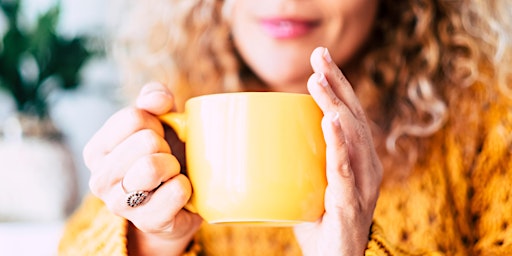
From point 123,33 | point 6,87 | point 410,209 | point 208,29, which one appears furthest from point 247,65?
point 6,87

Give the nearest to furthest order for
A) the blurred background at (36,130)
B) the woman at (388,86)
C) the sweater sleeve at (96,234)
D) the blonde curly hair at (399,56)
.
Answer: the sweater sleeve at (96,234) → the woman at (388,86) → the blonde curly hair at (399,56) → the blurred background at (36,130)

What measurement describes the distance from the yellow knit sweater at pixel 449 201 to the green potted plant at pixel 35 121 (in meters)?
0.32

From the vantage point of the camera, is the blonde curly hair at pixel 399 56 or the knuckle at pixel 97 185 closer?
the knuckle at pixel 97 185

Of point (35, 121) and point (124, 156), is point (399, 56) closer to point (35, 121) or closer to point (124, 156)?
point (124, 156)

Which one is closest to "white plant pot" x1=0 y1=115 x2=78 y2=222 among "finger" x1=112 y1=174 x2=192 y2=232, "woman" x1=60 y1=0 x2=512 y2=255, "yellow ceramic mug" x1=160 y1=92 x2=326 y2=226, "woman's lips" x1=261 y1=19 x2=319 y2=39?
"woman" x1=60 y1=0 x2=512 y2=255

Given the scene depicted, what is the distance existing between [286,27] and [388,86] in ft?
0.92

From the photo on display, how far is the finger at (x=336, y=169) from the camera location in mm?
615

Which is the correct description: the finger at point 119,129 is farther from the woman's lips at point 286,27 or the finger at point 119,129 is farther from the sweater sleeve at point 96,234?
the woman's lips at point 286,27

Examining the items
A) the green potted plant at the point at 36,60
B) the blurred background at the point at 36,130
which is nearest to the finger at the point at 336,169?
the blurred background at the point at 36,130

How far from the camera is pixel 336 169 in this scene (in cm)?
64

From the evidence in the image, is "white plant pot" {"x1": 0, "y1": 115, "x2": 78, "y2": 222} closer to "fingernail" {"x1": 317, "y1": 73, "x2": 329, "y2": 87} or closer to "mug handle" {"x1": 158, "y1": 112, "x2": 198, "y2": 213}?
"mug handle" {"x1": 158, "y1": 112, "x2": 198, "y2": 213}

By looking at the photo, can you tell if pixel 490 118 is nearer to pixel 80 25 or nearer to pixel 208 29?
pixel 208 29

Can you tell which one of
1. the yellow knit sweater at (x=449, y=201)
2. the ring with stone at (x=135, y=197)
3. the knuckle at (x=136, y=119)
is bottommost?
the yellow knit sweater at (x=449, y=201)

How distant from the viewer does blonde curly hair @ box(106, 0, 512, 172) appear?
3.85 feet
